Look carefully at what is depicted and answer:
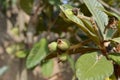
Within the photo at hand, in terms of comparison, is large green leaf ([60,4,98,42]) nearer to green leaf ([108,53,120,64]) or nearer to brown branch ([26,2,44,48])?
green leaf ([108,53,120,64])

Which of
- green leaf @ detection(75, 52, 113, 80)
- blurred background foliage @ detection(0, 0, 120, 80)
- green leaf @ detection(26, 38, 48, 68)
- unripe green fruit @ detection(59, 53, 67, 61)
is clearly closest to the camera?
green leaf @ detection(75, 52, 113, 80)

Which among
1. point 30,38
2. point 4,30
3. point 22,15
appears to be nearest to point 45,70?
point 30,38

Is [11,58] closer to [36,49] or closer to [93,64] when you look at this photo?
A: [36,49]

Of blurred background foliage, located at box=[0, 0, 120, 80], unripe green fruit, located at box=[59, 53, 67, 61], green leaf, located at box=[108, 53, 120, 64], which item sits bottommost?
blurred background foliage, located at box=[0, 0, 120, 80]

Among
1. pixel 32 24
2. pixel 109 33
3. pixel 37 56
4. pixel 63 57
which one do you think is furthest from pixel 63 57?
pixel 32 24

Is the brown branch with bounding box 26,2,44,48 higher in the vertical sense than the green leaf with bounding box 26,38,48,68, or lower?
lower

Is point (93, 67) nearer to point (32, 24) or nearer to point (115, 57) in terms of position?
point (115, 57)

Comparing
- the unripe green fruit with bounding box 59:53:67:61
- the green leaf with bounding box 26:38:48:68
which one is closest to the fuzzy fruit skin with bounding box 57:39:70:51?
the unripe green fruit with bounding box 59:53:67:61
